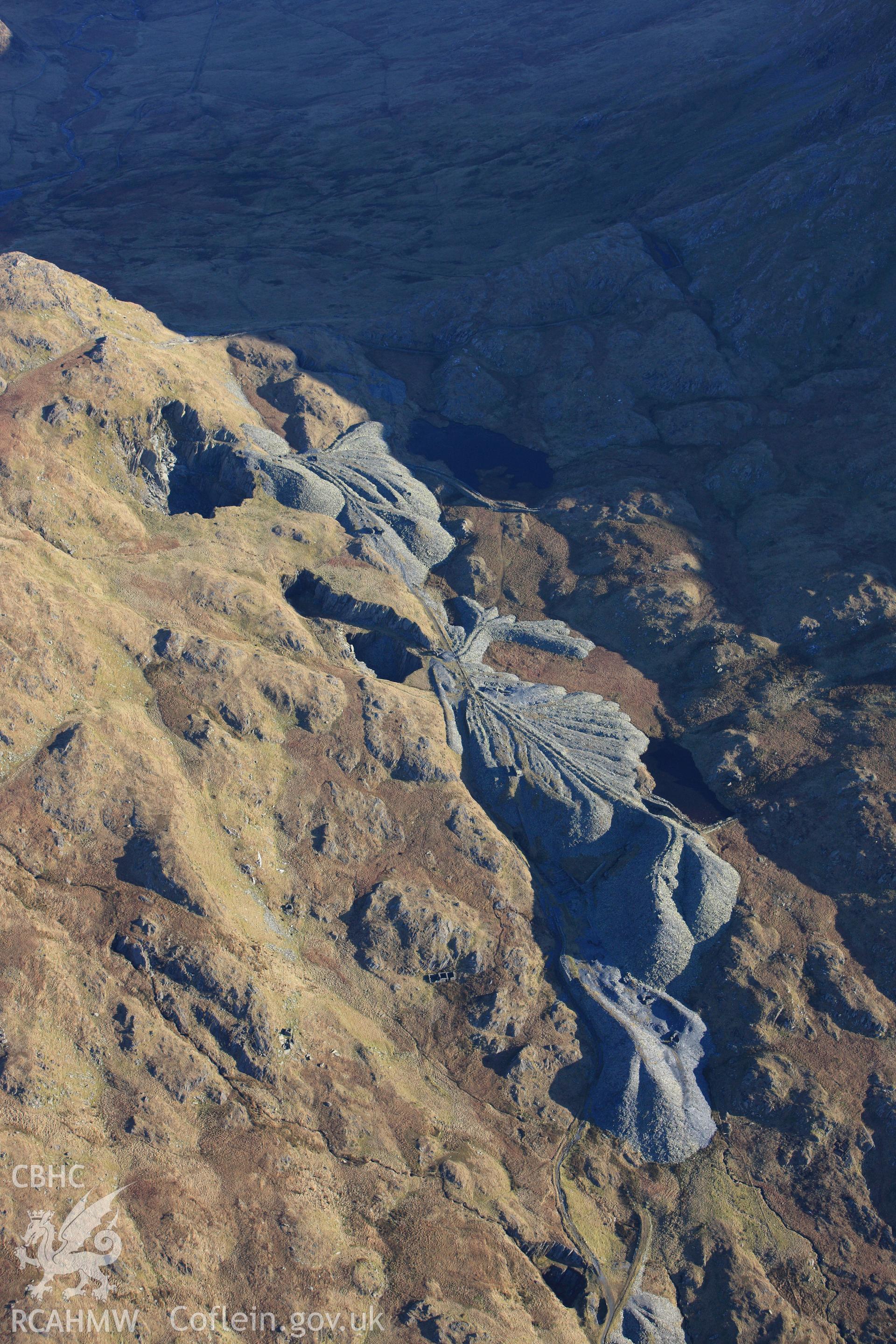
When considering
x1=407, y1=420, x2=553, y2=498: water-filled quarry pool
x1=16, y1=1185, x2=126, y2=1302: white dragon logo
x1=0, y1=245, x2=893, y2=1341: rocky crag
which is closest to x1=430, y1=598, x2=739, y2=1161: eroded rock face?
x1=0, y1=245, x2=893, y2=1341: rocky crag

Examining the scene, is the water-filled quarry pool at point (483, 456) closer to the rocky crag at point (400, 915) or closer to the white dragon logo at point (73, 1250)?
the rocky crag at point (400, 915)

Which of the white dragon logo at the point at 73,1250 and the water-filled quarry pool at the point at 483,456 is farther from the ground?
the water-filled quarry pool at the point at 483,456

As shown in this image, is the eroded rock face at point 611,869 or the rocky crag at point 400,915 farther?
the eroded rock face at point 611,869

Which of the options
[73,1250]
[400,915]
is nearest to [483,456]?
[400,915]

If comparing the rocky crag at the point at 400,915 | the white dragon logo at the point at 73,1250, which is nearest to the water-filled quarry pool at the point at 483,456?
the rocky crag at the point at 400,915

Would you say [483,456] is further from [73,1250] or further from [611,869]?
[73,1250]

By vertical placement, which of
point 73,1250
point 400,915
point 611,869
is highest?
point 73,1250

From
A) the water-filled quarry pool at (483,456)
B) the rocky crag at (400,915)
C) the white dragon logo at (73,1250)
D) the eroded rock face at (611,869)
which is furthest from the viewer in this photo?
the water-filled quarry pool at (483,456)

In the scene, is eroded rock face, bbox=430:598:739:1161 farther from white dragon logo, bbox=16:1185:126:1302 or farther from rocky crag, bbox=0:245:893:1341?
white dragon logo, bbox=16:1185:126:1302
